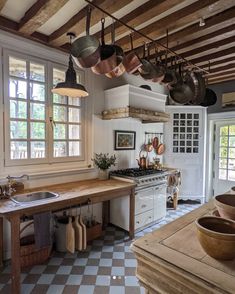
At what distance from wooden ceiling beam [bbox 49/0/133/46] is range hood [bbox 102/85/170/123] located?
0.99 meters

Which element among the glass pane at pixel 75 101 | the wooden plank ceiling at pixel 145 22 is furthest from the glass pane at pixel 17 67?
the glass pane at pixel 75 101

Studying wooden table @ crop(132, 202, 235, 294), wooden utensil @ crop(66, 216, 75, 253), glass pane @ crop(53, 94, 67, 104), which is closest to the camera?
wooden table @ crop(132, 202, 235, 294)

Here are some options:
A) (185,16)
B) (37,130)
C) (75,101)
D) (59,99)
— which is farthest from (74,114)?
(185,16)

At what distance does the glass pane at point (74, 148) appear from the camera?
3.01 m

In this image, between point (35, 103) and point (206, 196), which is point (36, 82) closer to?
point (35, 103)

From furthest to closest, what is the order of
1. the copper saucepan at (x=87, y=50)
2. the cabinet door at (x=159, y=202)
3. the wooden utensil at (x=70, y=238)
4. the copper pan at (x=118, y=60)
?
1. the cabinet door at (x=159, y=202)
2. the wooden utensil at (x=70, y=238)
3. the copper pan at (x=118, y=60)
4. the copper saucepan at (x=87, y=50)

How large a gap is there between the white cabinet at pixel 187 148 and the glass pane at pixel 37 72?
270 centimetres

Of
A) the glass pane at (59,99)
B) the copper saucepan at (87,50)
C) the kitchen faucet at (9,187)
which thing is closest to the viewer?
Answer: the copper saucepan at (87,50)

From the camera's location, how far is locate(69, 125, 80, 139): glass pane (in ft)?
9.84

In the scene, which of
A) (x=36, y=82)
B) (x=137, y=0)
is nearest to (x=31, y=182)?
(x=36, y=82)

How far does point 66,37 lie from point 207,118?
333 centimetres

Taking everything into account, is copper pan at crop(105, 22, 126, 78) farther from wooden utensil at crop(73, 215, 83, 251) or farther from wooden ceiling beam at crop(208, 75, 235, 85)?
wooden ceiling beam at crop(208, 75, 235, 85)

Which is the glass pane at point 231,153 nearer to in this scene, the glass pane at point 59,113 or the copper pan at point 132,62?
the copper pan at point 132,62

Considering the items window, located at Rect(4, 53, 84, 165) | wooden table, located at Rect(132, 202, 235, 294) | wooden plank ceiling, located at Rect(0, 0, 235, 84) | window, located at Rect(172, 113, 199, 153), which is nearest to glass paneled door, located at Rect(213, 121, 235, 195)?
window, located at Rect(172, 113, 199, 153)
